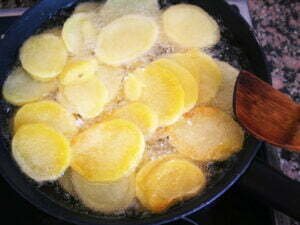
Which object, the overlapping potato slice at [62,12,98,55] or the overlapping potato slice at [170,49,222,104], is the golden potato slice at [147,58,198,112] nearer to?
the overlapping potato slice at [170,49,222,104]

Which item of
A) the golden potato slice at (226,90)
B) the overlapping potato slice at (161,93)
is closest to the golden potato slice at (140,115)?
the overlapping potato slice at (161,93)

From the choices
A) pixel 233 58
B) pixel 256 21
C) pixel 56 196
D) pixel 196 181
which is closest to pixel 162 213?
pixel 196 181

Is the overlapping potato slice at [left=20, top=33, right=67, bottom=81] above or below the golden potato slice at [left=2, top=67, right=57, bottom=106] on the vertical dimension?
above

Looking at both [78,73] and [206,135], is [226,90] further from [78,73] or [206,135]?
[78,73]

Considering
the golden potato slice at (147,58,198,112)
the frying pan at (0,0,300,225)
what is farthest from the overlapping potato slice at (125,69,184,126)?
the frying pan at (0,0,300,225)

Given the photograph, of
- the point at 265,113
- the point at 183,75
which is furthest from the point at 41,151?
the point at 265,113
